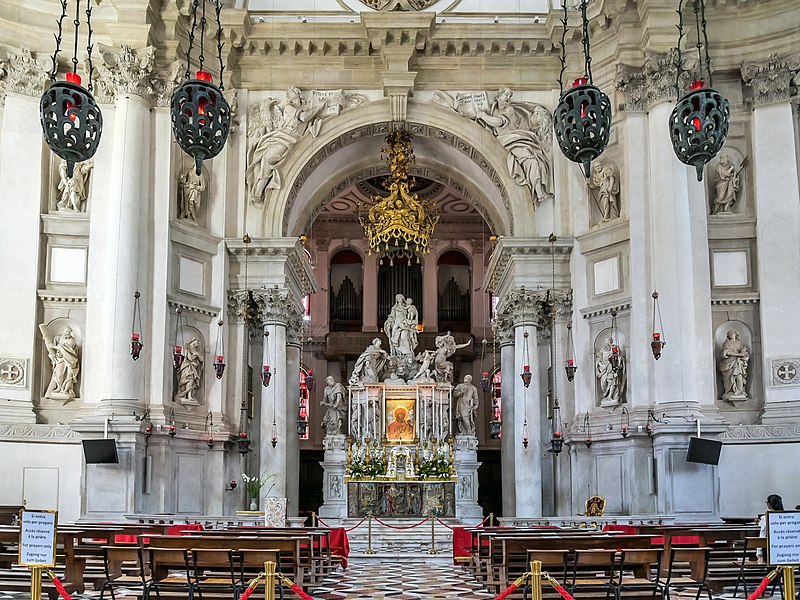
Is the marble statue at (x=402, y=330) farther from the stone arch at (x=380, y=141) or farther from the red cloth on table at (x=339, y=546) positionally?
the red cloth on table at (x=339, y=546)

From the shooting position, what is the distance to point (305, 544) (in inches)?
457

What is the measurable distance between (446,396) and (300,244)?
6.03 meters

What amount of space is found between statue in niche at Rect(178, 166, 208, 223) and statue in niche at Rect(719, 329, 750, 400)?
11.6 m

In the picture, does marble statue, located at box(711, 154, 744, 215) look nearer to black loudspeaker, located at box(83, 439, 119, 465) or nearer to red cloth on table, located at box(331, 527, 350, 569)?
red cloth on table, located at box(331, 527, 350, 569)

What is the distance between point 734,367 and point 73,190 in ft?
45.7

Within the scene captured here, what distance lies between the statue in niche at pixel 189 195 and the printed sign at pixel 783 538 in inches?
674

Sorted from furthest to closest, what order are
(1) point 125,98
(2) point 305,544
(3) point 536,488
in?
(3) point 536,488 < (1) point 125,98 < (2) point 305,544

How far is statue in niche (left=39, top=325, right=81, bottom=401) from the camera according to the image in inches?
812

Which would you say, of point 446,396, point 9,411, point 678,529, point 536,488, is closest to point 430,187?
point 446,396

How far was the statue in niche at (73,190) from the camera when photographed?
21375 mm

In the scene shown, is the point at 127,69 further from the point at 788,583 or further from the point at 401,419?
the point at 788,583

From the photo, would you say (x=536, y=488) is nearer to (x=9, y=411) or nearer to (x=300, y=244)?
(x=300, y=244)

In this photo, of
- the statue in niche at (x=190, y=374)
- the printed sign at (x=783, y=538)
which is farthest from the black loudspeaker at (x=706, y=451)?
the printed sign at (x=783, y=538)

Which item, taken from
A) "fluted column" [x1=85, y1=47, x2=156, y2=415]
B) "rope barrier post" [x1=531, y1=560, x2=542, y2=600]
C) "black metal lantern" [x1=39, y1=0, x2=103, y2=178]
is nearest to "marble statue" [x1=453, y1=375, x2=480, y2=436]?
"fluted column" [x1=85, y1=47, x2=156, y2=415]
